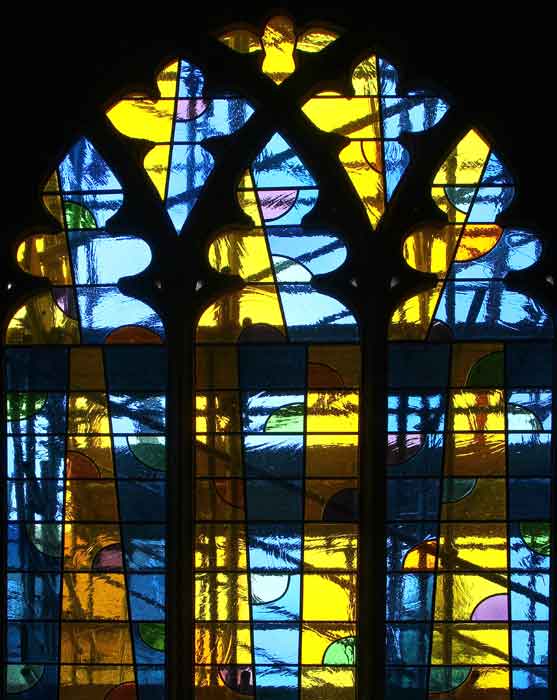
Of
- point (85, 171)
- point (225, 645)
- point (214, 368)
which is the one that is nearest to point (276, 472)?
point (214, 368)

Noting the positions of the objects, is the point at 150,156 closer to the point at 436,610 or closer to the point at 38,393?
the point at 38,393

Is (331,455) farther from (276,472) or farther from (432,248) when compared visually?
(432,248)

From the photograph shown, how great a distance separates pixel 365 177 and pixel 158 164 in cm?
92

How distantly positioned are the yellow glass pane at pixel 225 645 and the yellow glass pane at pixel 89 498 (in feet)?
2.12

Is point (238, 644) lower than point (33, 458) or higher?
lower

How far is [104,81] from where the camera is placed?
236 inches

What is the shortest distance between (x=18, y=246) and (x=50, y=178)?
1.14 ft

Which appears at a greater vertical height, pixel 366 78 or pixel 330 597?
pixel 366 78

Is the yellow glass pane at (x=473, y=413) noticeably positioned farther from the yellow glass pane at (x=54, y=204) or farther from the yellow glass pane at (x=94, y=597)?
the yellow glass pane at (x=54, y=204)

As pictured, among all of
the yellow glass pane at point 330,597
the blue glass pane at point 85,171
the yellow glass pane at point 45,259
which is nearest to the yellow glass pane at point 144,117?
the blue glass pane at point 85,171

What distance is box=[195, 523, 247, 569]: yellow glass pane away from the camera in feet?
18.8

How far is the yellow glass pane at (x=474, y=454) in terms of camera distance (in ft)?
18.9

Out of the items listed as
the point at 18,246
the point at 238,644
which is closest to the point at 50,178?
the point at 18,246

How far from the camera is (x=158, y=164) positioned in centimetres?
600
